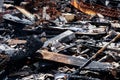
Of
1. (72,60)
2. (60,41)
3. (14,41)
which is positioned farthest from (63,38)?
(72,60)

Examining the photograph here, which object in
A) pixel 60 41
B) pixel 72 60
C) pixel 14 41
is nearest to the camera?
pixel 72 60

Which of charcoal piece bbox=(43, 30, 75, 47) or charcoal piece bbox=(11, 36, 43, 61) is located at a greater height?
charcoal piece bbox=(11, 36, 43, 61)

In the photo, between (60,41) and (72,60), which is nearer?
(72,60)

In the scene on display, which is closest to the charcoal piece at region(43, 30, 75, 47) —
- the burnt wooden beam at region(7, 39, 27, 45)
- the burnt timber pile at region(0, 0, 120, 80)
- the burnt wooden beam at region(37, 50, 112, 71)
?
the burnt timber pile at region(0, 0, 120, 80)

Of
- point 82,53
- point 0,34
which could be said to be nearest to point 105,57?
point 82,53

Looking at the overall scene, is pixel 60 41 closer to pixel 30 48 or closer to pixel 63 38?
pixel 63 38

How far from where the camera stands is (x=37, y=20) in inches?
498

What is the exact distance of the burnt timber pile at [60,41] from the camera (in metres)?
6.92

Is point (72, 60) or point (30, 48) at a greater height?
point (30, 48)

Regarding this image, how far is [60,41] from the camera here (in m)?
9.28

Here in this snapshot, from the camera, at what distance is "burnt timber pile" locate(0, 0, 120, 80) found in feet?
22.7

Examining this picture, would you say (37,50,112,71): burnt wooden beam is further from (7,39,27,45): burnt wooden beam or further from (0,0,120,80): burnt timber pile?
(7,39,27,45): burnt wooden beam

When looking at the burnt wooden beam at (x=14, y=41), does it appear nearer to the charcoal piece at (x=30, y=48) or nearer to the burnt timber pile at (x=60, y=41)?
the burnt timber pile at (x=60, y=41)

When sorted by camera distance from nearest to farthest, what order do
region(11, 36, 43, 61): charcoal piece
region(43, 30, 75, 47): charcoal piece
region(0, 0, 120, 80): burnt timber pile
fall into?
region(0, 0, 120, 80): burnt timber pile → region(11, 36, 43, 61): charcoal piece → region(43, 30, 75, 47): charcoal piece
